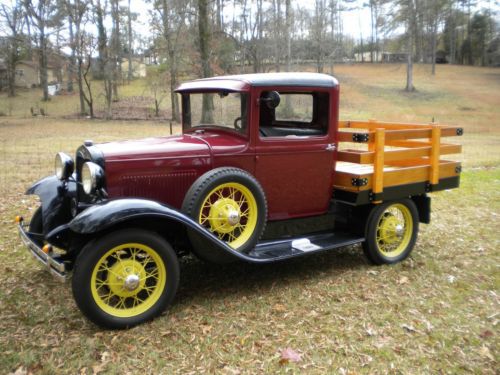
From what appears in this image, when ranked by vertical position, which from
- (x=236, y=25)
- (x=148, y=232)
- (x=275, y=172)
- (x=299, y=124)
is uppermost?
(x=236, y=25)

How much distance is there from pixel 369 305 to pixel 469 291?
1.14m

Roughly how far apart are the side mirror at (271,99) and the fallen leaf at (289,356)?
2.24 metres

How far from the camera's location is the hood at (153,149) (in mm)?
3908

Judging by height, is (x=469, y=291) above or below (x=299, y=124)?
below

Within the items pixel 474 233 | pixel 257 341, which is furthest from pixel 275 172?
pixel 474 233

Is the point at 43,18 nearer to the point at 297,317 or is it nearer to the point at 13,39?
the point at 13,39

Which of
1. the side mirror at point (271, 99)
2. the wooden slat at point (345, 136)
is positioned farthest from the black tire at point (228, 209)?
the wooden slat at point (345, 136)

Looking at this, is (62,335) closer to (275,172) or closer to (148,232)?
(148,232)

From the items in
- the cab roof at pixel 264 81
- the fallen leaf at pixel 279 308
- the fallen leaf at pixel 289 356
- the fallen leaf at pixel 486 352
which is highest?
the cab roof at pixel 264 81

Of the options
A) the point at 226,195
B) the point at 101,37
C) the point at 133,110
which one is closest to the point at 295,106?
the point at 226,195

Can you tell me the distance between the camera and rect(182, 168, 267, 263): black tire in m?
3.85

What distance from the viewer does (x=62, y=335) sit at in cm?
352

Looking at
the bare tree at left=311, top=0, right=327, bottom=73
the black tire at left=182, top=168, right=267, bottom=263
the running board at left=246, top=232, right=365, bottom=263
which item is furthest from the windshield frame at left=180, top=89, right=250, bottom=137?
the bare tree at left=311, top=0, right=327, bottom=73

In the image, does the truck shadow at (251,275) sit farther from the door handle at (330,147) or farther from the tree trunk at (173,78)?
the tree trunk at (173,78)
